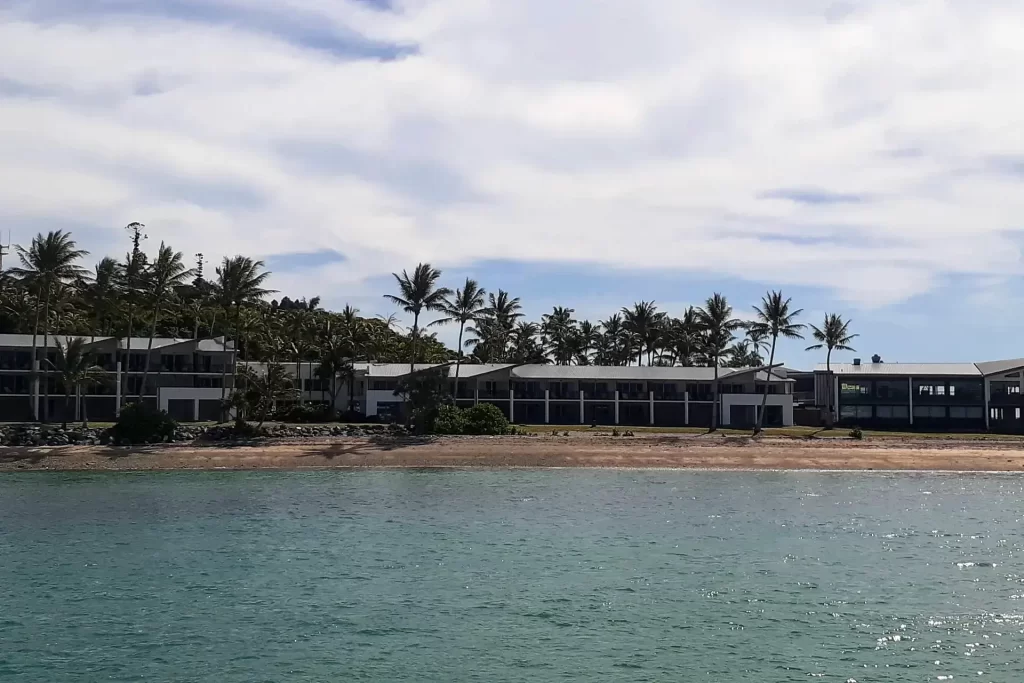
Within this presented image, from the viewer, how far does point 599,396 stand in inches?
3435

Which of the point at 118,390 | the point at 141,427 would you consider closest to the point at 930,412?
the point at 141,427

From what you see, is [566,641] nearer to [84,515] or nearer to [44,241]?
[84,515]

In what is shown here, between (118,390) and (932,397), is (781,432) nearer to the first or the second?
(932,397)

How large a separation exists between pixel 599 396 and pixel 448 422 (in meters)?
21.8

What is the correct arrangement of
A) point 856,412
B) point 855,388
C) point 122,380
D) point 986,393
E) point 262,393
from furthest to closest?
point 855,388 < point 856,412 < point 986,393 < point 122,380 < point 262,393

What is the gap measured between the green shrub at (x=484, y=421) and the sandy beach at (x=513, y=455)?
4446mm

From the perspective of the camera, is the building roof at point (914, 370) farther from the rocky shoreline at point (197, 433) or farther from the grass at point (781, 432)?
the rocky shoreline at point (197, 433)

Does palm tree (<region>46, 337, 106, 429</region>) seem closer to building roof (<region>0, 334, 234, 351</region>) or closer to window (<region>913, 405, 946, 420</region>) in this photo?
building roof (<region>0, 334, 234, 351</region>)

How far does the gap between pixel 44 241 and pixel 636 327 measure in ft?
195

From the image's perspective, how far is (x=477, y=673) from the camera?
17.6m

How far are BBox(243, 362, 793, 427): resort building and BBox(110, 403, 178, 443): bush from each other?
24.4 meters

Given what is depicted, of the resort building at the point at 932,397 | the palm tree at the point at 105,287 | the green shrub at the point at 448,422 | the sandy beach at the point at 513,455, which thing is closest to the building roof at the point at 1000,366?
the resort building at the point at 932,397

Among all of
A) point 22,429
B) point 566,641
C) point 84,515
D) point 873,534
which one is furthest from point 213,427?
point 566,641

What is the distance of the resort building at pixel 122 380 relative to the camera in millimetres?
78125
